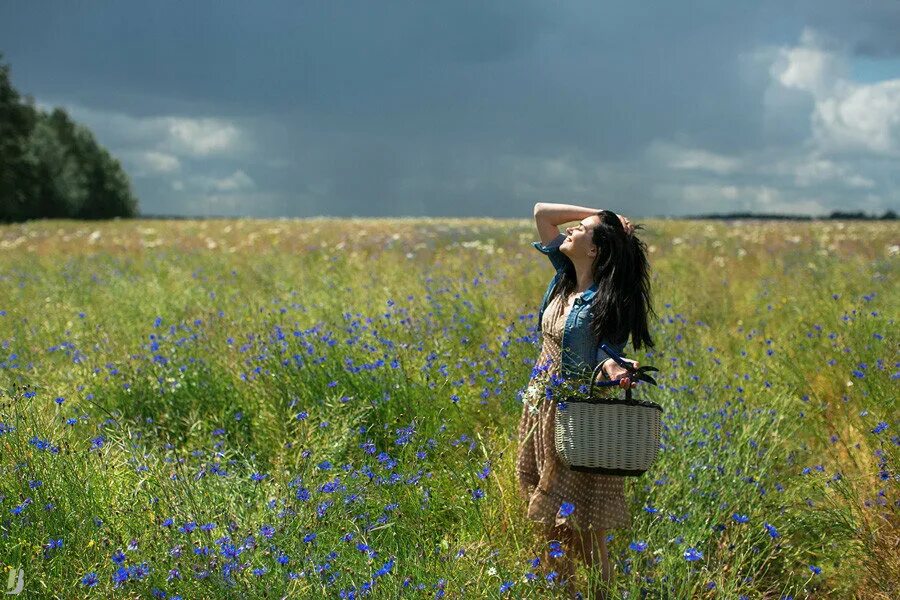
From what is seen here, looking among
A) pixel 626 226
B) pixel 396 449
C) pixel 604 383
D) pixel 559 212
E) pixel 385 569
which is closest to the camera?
pixel 385 569

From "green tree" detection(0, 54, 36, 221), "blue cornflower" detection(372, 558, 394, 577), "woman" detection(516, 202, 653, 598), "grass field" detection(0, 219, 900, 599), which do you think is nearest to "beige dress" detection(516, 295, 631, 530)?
"woman" detection(516, 202, 653, 598)

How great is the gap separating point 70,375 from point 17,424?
1.83 metres

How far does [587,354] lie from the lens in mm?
2902

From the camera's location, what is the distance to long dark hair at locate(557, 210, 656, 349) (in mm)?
2871

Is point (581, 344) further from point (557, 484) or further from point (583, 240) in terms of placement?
point (557, 484)

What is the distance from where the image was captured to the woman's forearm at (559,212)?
3.20 metres

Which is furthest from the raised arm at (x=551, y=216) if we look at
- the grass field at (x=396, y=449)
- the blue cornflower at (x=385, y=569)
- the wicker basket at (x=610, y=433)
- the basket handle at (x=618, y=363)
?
the blue cornflower at (x=385, y=569)

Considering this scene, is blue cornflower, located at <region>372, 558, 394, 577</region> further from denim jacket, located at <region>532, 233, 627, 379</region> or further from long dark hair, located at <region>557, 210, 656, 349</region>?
long dark hair, located at <region>557, 210, 656, 349</region>

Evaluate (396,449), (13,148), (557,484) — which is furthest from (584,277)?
(13,148)

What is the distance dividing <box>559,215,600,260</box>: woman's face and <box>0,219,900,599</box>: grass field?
959 mm

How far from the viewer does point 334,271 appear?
9688 mm

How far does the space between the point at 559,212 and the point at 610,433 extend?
1.08 metres

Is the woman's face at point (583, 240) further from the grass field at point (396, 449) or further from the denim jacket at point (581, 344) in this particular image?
the grass field at point (396, 449)

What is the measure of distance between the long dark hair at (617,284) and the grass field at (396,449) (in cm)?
72
